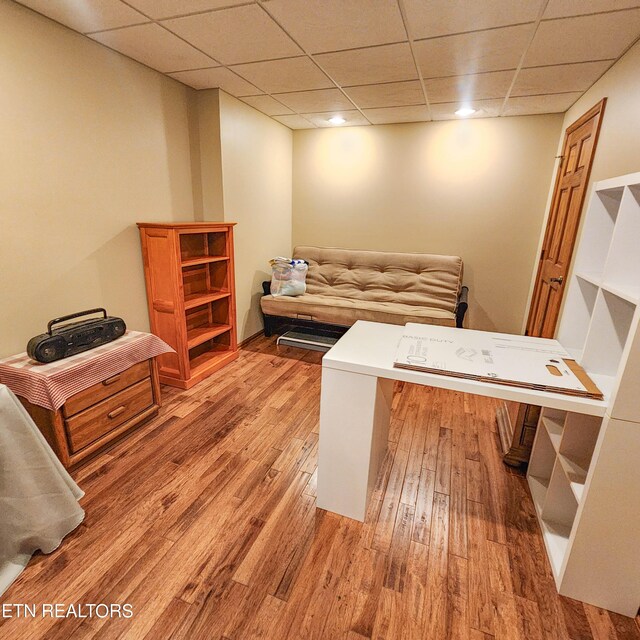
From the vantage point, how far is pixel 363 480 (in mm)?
1616

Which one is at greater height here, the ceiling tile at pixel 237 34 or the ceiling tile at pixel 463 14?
the ceiling tile at pixel 463 14

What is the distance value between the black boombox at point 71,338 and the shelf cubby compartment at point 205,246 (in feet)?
3.26

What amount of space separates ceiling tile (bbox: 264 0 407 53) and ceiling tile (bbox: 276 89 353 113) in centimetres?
83

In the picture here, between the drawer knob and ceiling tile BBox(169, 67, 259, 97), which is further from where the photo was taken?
ceiling tile BBox(169, 67, 259, 97)

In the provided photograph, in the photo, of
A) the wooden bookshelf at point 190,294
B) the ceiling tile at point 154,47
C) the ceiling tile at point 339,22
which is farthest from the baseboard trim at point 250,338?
the ceiling tile at point 339,22

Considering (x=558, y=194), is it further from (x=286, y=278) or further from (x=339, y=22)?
(x=286, y=278)

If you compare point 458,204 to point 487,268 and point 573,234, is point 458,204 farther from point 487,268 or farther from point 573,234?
point 573,234

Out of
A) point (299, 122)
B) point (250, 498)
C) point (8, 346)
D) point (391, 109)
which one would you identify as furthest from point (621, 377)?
point (299, 122)

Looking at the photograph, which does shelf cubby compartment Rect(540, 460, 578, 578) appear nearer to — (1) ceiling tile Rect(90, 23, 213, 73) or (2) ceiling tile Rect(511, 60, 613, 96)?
(2) ceiling tile Rect(511, 60, 613, 96)

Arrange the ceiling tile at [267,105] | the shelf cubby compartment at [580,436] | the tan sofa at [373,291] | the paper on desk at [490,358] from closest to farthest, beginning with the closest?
the paper on desk at [490,358]
the shelf cubby compartment at [580,436]
the ceiling tile at [267,105]
the tan sofa at [373,291]

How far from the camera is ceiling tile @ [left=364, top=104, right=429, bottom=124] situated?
334 centimetres

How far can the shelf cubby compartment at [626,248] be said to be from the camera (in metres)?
1.26

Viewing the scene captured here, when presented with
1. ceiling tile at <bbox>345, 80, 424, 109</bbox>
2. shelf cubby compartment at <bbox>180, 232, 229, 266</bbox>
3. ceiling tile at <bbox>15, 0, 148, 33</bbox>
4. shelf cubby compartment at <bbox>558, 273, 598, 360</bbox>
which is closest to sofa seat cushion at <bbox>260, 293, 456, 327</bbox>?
shelf cubby compartment at <bbox>180, 232, 229, 266</bbox>

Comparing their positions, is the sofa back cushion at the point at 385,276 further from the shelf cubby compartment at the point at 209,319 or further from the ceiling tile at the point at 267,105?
the ceiling tile at the point at 267,105
